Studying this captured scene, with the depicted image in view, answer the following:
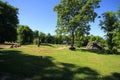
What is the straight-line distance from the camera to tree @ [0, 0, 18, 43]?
47969mm

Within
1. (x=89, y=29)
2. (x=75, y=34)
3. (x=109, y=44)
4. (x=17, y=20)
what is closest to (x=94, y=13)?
(x=89, y=29)

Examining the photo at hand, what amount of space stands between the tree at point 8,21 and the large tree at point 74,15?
41.9 ft

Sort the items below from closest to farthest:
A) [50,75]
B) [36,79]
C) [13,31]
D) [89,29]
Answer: [36,79]
[50,75]
[89,29]
[13,31]

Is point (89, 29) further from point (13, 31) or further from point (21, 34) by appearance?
point (21, 34)

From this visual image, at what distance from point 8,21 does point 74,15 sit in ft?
→ 61.4

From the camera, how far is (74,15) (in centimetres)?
4906

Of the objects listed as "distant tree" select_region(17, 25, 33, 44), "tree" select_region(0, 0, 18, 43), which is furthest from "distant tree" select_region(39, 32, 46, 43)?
"tree" select_region(0, 0, 18, 43)

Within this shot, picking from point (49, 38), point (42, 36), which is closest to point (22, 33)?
point (42, 36)

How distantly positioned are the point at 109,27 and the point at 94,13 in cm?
772

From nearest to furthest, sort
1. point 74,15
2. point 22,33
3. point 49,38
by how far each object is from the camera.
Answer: point 74,15 → point 22,33 → point 49,38

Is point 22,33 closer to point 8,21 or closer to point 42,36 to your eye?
point 42,36

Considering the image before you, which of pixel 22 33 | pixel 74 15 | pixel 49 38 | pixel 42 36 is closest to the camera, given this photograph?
pixel 74 15

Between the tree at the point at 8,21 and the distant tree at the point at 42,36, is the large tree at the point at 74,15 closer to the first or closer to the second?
the tree at the point at 8,21

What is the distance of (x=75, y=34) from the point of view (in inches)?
1917
